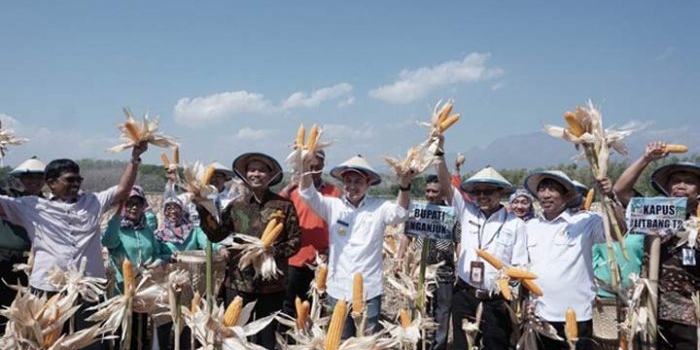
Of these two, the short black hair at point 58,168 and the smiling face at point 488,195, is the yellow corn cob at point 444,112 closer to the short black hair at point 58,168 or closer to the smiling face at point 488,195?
the smiling face at point 488,195

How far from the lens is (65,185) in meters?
4.25

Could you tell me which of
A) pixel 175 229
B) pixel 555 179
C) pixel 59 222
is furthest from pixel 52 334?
pixel 555 179

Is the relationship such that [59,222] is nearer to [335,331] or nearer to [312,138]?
[312,138]

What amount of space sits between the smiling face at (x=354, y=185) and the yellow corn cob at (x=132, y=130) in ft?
5.91

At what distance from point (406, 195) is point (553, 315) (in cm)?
160

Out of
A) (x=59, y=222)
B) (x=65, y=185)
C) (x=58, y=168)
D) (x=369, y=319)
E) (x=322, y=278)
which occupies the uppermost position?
(x=58, y=168)

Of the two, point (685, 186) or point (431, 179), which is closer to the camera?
point (685, 186)

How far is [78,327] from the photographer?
418 cm

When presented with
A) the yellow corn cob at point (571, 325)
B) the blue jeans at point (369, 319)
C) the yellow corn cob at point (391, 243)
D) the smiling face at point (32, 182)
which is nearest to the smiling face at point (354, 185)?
the blue jeans at point (369, 319)

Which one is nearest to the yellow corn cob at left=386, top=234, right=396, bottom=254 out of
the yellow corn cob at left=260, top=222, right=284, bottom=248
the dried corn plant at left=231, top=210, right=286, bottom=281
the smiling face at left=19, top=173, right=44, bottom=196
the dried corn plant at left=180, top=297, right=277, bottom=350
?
the dried corn plant at left=231, top=210, right=286, bottom=281

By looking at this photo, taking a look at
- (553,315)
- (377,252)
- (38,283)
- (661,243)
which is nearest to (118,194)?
(38,283)

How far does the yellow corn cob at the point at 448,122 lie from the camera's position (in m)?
3.97

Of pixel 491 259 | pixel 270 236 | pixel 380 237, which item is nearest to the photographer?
pixel 491 259

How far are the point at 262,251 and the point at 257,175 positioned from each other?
81cm
